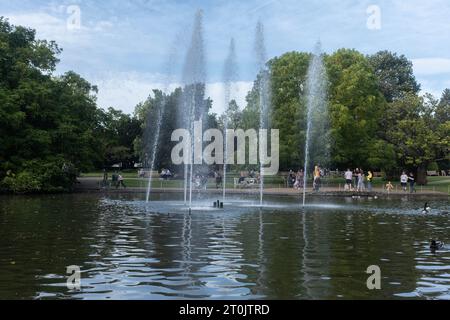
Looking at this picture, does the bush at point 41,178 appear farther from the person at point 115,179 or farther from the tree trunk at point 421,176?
the tree trunk at point 421,176

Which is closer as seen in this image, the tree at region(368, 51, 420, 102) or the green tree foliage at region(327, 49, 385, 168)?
the green tree foliage at region(327, 49, 385, 168)

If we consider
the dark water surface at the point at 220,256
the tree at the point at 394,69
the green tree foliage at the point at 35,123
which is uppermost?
the tree at the point at 394,69

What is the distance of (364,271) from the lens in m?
12.7

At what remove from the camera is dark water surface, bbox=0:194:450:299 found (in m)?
10.7

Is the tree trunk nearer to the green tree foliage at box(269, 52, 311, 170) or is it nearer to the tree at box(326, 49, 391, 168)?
the tree at box(326, 49, 391, 168)

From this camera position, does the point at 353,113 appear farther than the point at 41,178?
Yes

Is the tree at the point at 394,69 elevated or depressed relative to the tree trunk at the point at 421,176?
elevated

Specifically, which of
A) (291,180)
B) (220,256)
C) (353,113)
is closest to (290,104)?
(353,113)

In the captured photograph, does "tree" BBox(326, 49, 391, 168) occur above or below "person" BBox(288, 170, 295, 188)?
above

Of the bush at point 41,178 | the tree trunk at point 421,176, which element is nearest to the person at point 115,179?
the bush at point 41,178

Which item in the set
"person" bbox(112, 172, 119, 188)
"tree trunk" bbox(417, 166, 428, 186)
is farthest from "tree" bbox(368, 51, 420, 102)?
"person" bbox(112, 172, 119, 188)

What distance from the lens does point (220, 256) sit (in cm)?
1464

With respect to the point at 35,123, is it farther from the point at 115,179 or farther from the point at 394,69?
the point at 394,69

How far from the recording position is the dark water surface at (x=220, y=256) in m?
10.7
